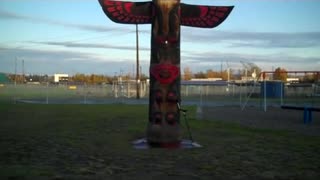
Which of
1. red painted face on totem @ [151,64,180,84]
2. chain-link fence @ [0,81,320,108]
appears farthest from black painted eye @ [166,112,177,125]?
chain-link fence @ [0,81,320,108]

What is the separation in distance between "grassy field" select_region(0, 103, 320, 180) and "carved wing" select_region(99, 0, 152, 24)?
3285 millimetres

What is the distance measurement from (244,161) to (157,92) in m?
3.48

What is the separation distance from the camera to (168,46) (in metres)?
12.8

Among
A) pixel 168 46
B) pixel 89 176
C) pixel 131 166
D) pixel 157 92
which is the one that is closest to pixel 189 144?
pixel 157 92

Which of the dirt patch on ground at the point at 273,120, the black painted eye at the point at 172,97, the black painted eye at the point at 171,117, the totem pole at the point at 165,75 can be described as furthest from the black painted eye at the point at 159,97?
the dirt patch on ground at the point at 273,120

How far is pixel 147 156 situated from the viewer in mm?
10742

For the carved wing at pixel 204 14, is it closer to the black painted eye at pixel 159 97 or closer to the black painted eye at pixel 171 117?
the black painted eye at pixel 159 97

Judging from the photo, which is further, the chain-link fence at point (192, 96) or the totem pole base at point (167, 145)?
the chain-link fence at point (192, 96)

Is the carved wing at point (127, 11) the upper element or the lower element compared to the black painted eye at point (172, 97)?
upper

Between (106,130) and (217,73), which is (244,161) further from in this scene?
(217,73)

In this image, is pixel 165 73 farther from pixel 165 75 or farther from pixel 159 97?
pixel 159 97

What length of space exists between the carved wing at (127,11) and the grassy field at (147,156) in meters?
3.29

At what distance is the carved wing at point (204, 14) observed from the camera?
1368cm

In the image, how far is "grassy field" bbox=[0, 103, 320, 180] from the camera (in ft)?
28.4
